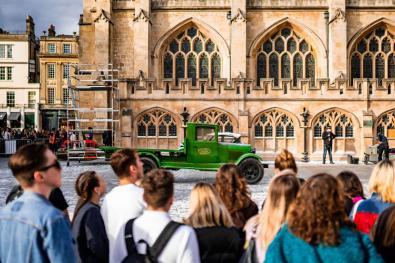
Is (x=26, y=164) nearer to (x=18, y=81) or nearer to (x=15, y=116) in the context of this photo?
(x=15, y=116)

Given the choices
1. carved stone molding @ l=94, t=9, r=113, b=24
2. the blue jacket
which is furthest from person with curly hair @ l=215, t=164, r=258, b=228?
carved stone molding @ l=94, t=9, r=113, b=24

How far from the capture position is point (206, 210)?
4.19 m

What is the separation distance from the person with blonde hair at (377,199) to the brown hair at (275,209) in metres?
1.00

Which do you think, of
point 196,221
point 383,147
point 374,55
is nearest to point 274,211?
point 196,221

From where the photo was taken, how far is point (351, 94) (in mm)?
25516

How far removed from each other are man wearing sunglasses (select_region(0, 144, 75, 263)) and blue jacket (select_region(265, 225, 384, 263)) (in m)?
1.20

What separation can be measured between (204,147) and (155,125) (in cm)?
877

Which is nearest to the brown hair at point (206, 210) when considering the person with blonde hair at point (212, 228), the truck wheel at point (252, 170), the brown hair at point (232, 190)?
the person with blonde hair at point (212, 228)

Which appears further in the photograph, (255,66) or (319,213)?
(255,66)

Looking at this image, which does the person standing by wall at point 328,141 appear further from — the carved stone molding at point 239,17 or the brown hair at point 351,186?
the brown hair at point 351,186

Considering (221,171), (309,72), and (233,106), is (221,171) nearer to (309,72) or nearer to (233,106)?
(233,106)

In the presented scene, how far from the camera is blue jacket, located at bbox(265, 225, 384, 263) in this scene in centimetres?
316

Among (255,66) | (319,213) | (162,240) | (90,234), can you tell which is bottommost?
(90,234)

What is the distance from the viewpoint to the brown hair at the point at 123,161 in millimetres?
5043
